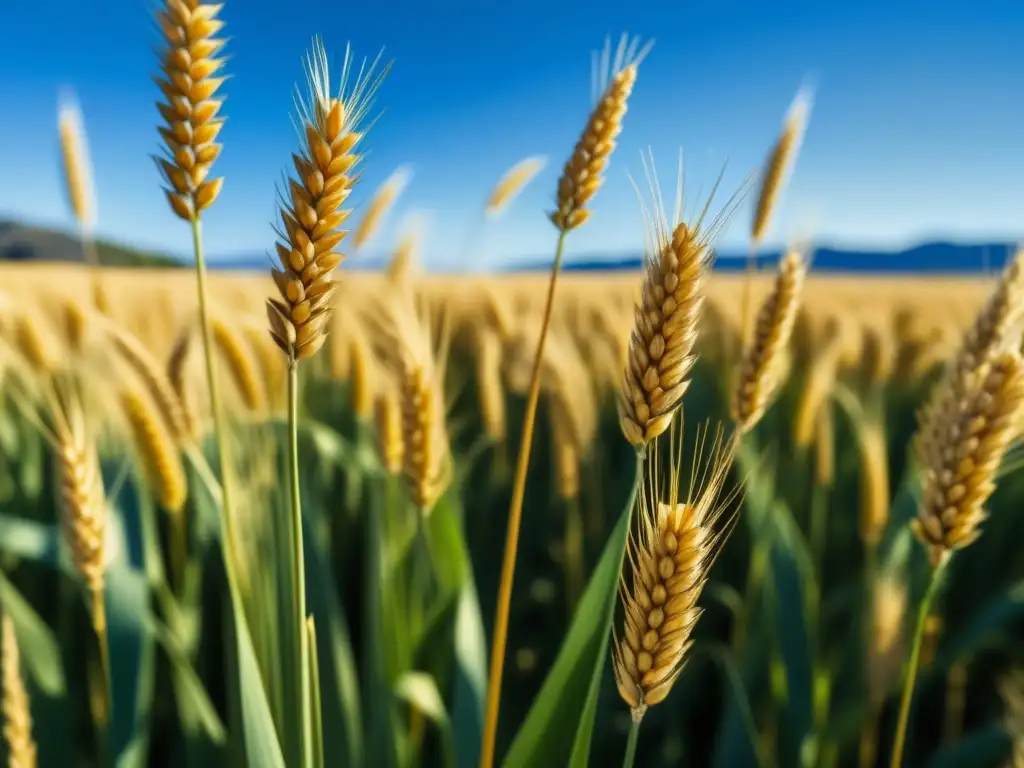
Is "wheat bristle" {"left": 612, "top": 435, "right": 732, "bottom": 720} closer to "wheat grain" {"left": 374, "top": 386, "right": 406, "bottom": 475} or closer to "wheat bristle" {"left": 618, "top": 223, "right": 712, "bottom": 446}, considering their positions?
"wheat bristle" {"left": 618, "top": 223, "right": 712, "bottom": 446}

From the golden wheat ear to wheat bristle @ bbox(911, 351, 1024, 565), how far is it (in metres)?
0.40

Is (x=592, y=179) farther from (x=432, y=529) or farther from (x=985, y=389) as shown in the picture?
(x=432, y=529)

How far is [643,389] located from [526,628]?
2716mm

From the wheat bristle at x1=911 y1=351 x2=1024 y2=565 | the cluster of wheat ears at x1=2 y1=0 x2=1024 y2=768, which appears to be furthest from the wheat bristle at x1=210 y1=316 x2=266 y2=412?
the wheat bristle at x1=911 y1=351 x2=1024 y2=565

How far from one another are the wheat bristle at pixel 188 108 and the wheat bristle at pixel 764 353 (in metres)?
0.73

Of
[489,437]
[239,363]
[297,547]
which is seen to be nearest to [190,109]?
[297,547]

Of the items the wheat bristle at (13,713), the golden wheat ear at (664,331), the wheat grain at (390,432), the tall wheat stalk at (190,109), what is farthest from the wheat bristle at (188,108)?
the wheat grain at (390,432)

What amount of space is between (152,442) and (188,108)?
Result: 805 millimetres

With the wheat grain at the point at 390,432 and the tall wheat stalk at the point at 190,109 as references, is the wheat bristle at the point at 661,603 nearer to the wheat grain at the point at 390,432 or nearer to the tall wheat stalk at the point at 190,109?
the tall wheat stalk at the point at 190,109

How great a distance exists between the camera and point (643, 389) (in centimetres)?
67

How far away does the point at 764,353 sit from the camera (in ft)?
3.27

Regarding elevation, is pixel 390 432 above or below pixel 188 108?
below

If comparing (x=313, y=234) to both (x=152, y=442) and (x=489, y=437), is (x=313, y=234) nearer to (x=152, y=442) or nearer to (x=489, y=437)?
(x=152, y=442)

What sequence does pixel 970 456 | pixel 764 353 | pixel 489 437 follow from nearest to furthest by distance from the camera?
pixel 970 456 < pixel 764 353 < pixel 489 437
